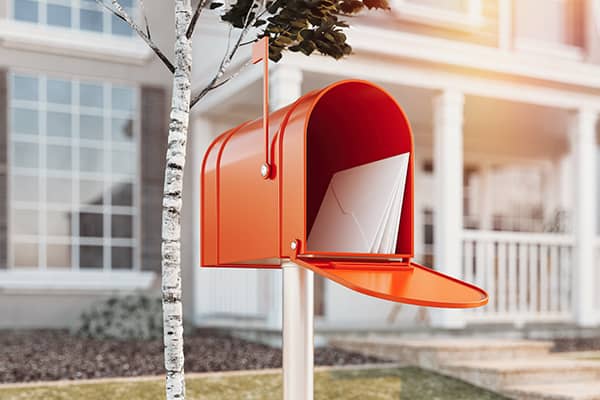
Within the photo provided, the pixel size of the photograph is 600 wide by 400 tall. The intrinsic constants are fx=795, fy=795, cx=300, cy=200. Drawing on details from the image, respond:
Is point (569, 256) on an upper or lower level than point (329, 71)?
lower

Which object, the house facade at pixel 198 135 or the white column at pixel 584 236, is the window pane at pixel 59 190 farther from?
the white column at pixel 584 236

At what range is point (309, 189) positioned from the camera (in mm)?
2936

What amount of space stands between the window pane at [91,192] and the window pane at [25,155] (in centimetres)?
56

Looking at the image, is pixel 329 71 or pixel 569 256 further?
pixel 569 256

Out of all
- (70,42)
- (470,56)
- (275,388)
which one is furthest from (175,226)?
(70,42)

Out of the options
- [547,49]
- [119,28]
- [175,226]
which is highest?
[119,28]

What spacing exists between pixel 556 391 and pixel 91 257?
17.8ft

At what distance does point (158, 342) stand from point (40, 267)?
6.63 ft

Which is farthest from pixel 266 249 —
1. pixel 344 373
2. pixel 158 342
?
pixel 158 342

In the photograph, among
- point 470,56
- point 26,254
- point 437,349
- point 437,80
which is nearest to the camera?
point 437,349

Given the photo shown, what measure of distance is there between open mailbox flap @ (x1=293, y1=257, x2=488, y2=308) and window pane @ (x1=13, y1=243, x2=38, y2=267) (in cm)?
692

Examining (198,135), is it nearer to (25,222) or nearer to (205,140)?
(205,140)

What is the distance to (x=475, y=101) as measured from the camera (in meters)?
8.66

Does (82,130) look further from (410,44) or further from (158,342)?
(410,44)
